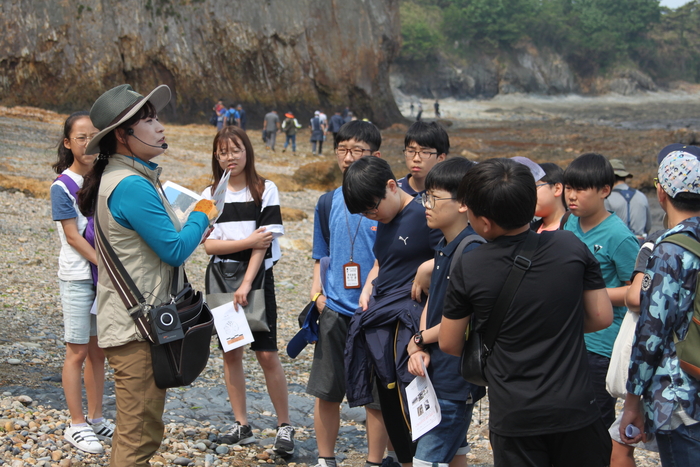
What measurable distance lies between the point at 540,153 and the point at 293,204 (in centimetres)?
1725

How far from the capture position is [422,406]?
2977 millimetres

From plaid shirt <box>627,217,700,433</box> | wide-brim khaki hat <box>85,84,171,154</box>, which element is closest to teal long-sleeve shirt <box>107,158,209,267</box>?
wide-brim khaki hat <box>85,84,171,154</box>

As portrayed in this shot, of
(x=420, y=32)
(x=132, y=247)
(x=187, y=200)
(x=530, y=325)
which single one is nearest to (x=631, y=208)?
(x=530, y=325)

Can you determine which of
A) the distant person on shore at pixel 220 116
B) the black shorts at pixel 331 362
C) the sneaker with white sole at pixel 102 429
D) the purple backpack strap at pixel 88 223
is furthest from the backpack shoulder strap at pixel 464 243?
the distant person on shore at pixel 220 116

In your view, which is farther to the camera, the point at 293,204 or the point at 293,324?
the point at 293,204

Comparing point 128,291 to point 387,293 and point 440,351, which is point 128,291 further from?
point 440,351

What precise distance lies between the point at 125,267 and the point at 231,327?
1287 millimetres

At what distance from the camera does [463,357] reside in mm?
2668

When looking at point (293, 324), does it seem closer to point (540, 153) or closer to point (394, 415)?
point (394, 415)

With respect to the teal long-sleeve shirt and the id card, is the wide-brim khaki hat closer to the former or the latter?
the teal long-sleeve shirt

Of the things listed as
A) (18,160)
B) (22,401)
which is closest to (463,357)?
(22,401)

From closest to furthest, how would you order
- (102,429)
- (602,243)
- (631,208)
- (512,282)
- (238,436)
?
(512,282)
(602,243)
(102,429)
(238,436)
(631,208)

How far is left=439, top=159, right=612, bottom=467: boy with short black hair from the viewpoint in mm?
2408

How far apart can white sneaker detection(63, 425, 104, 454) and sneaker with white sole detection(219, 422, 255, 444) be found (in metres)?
0.77
